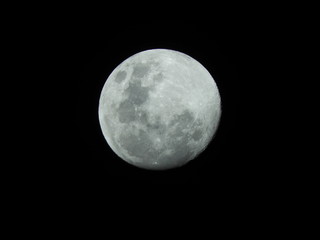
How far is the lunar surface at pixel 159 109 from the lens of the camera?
351cm

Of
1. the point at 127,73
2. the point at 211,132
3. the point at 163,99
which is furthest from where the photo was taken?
the point at 211,132

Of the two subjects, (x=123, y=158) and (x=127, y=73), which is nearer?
(x=127, y=73)

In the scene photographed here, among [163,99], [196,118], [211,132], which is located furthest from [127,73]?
[211,132]

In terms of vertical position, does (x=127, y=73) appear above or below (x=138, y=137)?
above

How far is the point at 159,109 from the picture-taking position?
3.48 metres

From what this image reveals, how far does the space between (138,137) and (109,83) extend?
2.77 feet

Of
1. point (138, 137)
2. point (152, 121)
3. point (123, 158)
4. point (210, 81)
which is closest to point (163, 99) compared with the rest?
point (152, 121)

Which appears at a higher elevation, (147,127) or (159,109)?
(159,109)

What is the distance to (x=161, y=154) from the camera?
12.1ft

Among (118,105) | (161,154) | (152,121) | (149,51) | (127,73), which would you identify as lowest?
(161,154)

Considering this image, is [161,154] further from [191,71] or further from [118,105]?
[191,71]

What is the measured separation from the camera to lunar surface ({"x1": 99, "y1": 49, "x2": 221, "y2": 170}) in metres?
3.51

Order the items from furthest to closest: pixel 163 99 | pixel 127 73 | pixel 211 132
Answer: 1. pixel 211 132
2. pixel 127 73
3. pixel 163 99

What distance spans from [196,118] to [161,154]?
0.61 m
